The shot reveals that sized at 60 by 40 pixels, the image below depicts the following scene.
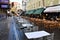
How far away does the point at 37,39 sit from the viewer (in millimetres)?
2182

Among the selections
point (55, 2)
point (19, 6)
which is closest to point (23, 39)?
point (55, 2)

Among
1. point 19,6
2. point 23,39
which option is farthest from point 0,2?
point 23,39

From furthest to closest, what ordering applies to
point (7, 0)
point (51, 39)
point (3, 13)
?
point (7, 0) → point (3, 13) → point (51, 39)

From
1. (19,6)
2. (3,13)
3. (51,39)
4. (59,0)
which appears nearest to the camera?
(51,39)

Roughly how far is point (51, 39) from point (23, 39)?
0.41 m

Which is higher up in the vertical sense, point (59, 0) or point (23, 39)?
point (59, 0)

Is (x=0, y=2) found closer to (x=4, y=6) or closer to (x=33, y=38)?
(x=4, y=6)

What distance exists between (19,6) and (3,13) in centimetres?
1376

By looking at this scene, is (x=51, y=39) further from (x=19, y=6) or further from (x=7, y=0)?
(x=19, y=6)

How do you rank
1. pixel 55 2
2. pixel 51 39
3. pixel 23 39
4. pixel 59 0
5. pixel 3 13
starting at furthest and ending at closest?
1. pixel 3 13
2. pixel 55 2
3. pixel 59 0
4. pixel 23 39
5. pixel 51 39

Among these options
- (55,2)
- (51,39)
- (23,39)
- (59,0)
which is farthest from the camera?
(55,2)

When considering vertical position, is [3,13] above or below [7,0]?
below

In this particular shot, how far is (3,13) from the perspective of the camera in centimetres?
4028

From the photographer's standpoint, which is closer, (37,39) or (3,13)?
(37,39)
